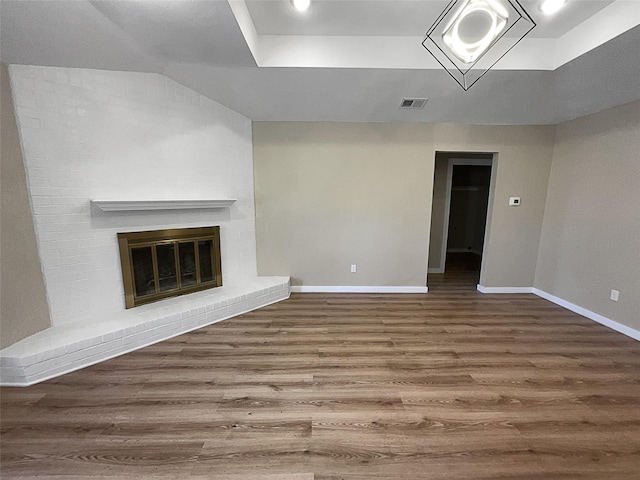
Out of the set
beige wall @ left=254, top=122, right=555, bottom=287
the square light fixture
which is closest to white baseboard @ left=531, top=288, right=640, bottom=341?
beige wall @ left=254, top=122, right=555, bottom=287

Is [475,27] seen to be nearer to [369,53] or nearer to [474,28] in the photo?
[474,28]

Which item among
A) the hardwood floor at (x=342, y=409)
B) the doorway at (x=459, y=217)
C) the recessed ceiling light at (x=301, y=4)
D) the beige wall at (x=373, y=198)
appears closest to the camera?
the hardwood floor at (x=342, y=409)

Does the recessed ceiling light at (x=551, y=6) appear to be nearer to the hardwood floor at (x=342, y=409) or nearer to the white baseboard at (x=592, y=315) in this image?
the hardwood floor at (x=342, y=409)

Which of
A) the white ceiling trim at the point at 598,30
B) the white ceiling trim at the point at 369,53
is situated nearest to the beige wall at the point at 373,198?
the white ceiling trim at the point at 369,53

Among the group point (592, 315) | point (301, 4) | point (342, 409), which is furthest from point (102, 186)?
point (592, 315)

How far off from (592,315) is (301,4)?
4.51 meters

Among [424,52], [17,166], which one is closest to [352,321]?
[424,52]

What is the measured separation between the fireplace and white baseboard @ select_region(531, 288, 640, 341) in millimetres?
4574

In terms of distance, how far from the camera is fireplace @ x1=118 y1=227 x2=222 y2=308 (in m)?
2.69

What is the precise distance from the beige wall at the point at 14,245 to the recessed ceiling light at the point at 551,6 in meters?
4.32

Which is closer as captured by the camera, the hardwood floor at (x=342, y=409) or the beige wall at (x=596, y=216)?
the hardwood floor at (x=342, y=409)

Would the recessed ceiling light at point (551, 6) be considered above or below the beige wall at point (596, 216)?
above

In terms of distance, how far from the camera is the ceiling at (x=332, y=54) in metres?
1.92

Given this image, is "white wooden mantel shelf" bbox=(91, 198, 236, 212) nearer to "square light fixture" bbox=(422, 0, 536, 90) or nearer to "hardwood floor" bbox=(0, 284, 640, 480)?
"hardwood floor" bbox=(0, 284, 640, 480)
